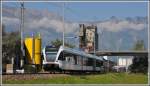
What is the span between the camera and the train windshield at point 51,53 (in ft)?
109

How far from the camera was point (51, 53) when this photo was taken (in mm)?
33688

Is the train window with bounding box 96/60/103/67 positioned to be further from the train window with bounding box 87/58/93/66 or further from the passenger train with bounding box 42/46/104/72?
the passenger train with bounding box 42/46/104/72

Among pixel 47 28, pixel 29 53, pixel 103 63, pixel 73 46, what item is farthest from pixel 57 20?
pixel 103 63

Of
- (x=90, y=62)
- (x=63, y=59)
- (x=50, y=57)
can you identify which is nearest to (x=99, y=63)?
(x=90, y=62)

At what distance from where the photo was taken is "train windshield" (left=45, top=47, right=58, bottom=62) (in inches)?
1308

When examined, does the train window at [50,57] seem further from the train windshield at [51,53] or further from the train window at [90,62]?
the train window at [90,62]

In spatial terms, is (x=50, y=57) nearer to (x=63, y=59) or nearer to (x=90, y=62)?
(x=63, y=59)

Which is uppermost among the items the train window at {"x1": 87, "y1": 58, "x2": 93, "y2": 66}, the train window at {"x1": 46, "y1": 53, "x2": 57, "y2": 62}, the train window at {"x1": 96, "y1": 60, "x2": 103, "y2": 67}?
the train window at {"x1": 46, "y1": 53, "x2": 57, "y2": 62}

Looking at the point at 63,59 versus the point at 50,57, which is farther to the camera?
the point at 50,57

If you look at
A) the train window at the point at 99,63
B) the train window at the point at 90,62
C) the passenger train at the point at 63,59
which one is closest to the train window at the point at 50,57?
the passenger train at the point at 63,59

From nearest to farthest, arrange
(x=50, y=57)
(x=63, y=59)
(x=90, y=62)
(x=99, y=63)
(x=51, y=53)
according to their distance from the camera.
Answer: (x=63, y=59)
(x=51, y=53)
(x=50, y=57)
(x=90, y=62)
(x=99, y=63)

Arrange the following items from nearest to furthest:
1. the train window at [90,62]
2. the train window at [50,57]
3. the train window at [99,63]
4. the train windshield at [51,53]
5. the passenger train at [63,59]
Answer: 1. the passenger train at [63,59]
2. the train windshield at [51,53]
3. the train window at [50,57]
4. the train window at [90,62]
5. the train window at [99,63]

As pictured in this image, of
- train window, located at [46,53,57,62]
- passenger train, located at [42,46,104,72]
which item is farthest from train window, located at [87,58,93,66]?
train window, located at [46,53,57,62]

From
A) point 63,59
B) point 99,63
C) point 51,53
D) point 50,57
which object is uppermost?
point 51,53
